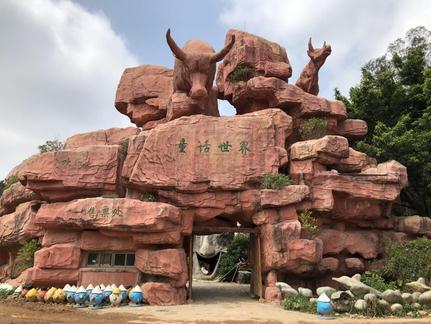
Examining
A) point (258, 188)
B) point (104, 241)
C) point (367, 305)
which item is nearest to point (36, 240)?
point (104, 241)

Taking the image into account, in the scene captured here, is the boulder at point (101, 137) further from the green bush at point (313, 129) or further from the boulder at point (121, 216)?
the green bush at point (313, 129)

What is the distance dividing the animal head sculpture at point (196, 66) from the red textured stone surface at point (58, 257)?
733 centimetres

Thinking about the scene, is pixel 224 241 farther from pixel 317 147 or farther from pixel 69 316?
pixel 69 316

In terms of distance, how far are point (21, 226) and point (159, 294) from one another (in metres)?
6.99

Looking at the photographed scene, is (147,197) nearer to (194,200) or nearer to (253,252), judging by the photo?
(194,200)

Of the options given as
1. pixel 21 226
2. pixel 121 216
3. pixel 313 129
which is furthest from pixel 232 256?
pixel 21 226

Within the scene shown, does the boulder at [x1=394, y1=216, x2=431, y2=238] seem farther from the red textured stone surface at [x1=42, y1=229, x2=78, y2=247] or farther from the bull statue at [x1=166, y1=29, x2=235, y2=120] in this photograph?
the red textured stone surface at [x1=42, y1=229, x2=78, y2=247]

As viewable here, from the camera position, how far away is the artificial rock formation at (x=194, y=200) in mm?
12188

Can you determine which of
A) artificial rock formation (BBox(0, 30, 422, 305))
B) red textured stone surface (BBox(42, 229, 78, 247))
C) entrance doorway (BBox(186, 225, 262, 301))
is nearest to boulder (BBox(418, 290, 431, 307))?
artificial rock formation (BBox(0, 30, 422, 305))

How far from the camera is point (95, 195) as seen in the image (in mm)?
13977

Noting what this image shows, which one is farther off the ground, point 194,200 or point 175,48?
point 175,48

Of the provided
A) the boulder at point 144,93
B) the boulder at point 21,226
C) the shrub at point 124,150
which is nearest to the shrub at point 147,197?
the shrub at point 124,150

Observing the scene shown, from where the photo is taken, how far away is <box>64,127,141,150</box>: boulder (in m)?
18.5

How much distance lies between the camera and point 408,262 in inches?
512
